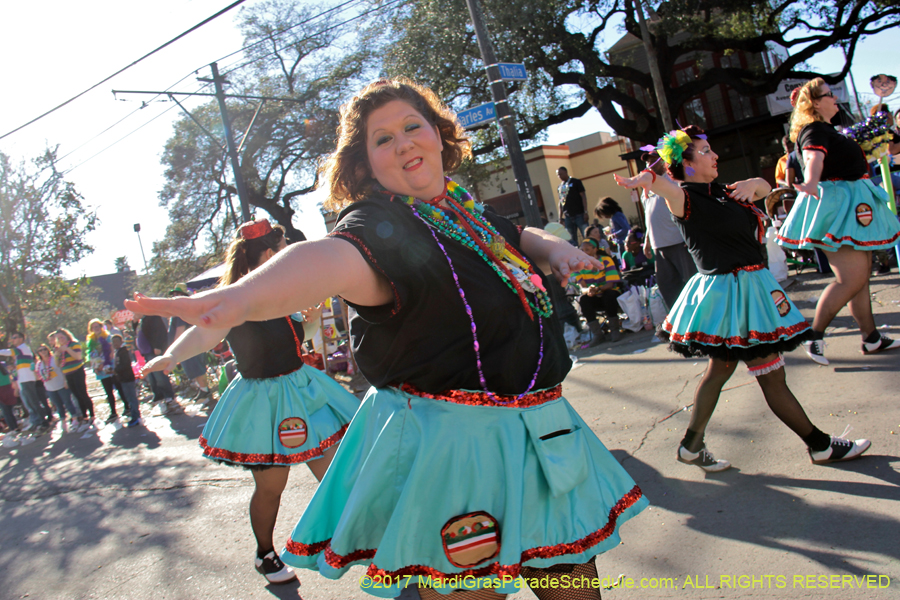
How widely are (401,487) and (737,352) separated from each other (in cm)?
231

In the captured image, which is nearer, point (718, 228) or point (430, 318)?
point (430, 318)

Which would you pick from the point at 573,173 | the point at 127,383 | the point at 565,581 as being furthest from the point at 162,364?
the point at 573,173

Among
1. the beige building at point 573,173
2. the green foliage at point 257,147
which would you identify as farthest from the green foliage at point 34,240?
the beige building at point 573,173

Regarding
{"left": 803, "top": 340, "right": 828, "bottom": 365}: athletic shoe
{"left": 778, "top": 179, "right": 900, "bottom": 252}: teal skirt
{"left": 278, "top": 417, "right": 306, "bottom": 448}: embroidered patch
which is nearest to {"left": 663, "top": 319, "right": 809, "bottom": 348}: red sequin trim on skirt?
{"left": 778, "top": 179, "right": 900, "bottom": 252}: teal skirt

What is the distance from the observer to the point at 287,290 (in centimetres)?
120

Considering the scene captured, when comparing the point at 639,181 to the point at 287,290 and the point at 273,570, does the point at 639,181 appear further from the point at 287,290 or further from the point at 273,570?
the point at 273,570

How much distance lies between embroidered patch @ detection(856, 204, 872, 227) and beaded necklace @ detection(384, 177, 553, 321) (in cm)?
367

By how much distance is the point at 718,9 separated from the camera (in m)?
16.6

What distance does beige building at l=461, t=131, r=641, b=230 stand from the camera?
99.1 feet

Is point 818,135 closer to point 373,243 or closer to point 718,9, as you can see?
point 373,243

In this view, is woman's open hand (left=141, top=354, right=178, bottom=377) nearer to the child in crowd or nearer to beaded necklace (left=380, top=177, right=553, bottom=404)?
beaded necklace (left=380, top=177, right=553, bottom=404)

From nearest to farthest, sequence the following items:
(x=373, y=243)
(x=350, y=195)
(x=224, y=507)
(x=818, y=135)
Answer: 1. (x=373, y=243)
2. (x=350, y=195)
3. (x=818, y=135)
4. (x=224, y=507)

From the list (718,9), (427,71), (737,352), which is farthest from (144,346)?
(718,9)

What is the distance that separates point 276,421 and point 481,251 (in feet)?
6.81
